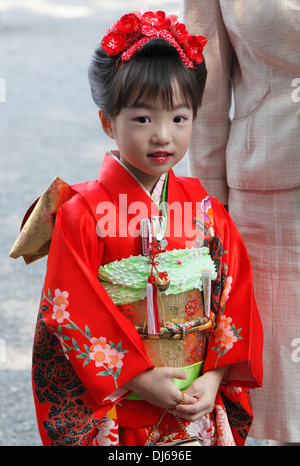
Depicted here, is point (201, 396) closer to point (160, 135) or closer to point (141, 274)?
point (141, 274)

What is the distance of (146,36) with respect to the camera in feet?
4.39

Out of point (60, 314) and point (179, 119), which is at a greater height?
point (179, 119)

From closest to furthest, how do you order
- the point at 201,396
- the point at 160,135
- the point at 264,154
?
the point at 160,135 → the point at 201,396 → the point at 264,154

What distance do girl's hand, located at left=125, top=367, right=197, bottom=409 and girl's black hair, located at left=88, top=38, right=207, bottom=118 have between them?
514 mm

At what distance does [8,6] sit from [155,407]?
34.2ft

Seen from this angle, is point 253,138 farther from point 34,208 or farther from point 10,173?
point 10,173

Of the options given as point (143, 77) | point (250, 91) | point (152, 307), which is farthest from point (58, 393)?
point (250, 91)

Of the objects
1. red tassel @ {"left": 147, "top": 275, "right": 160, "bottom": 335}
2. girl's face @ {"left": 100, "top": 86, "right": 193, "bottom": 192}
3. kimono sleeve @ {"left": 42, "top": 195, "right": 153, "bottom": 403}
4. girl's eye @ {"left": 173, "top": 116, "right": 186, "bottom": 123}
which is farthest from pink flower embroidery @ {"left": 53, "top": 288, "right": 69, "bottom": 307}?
girl's eye @ {"left": 173, "top": 116, "right": 186, "bottom": 123}

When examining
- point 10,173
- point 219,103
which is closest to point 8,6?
point 10,173

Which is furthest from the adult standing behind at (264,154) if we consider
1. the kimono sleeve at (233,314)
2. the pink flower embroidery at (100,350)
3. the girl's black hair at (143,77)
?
the pink flower embroidery at (100,350)

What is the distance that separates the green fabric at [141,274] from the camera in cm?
137

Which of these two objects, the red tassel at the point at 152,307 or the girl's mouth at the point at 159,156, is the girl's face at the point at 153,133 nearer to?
the girl's mouth at the point at 159,156

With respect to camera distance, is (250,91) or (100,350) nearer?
(100,350)

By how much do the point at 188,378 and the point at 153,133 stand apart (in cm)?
51
